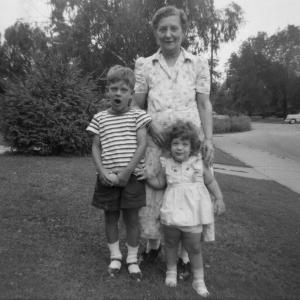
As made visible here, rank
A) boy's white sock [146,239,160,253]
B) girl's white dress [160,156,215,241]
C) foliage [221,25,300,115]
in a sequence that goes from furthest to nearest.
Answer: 1. foliage [221,25,300,115]
2. boy's white sock [146,239,160,253]
3. girl's white dress [160,156,215,241]

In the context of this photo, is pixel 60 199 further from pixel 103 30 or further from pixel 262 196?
pixel 103 30

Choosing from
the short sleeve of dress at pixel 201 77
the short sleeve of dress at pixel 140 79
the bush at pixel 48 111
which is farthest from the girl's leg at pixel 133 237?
the bush at pixel 48 111

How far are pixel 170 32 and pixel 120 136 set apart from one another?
880mm

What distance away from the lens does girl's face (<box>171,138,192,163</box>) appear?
3.02 m

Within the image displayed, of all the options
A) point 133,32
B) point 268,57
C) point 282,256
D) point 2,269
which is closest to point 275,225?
point 282,256

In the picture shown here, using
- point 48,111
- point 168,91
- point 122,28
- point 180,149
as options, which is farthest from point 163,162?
point 122,28

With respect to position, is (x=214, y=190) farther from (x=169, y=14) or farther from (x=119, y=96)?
(x=169, y=14)

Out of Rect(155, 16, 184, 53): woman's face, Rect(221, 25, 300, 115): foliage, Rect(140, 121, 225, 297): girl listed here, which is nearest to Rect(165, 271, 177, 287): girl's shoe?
Rect(140, 121, 225, 297): girl

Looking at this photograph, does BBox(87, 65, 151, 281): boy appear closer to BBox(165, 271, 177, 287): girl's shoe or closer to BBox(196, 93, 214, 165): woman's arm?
BBox(165, 271, 177, 287): girl's shoe

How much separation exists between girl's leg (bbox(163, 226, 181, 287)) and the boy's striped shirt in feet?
1.85

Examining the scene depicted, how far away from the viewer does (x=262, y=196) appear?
715 cm

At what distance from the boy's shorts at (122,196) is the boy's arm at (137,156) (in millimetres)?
96

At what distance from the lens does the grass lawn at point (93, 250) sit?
10.2 feet

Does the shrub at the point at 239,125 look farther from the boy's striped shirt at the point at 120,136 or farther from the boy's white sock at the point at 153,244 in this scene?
the boy's striped shirt at the point at 120,136
